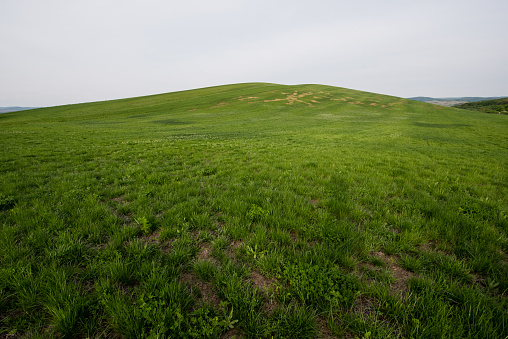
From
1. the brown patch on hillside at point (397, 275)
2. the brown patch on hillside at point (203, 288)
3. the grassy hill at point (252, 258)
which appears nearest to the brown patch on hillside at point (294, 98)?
the grassy hill at point (252, 258)

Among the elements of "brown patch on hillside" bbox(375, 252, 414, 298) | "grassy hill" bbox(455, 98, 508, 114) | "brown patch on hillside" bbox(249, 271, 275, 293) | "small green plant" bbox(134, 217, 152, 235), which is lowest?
"brown patch on hillside" bbox(375, 252, 414, 298)

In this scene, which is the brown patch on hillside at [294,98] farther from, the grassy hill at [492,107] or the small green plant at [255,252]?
the grassy hill at [492,107]

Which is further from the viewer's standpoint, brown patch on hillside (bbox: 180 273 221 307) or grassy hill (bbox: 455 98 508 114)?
grassy hill (bbox: 455 98 508 114)

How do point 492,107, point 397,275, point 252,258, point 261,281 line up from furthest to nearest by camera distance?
point 492,107 → point 252,258 → point 397,275 → point 261,281

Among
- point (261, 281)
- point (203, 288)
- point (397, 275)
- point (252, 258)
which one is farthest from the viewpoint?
point (252, 258)

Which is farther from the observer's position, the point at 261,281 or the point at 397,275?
the point at 397,275

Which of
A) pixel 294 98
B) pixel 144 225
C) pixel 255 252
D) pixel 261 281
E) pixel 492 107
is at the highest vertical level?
pixel 294 98

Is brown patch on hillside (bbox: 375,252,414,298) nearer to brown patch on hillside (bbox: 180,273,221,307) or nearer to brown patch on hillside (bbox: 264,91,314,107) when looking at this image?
brown patch on hillside (bbox: 180,273,221,307)

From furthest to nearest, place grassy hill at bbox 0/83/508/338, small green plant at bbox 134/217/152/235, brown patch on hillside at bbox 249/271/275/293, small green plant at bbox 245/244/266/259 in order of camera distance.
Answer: small green plant at bbox 134/217/152/235 < small green plant at bbox 245/244/266/259 < brown patch on hillside at bbox 249/271/275/293 < grassy hill at bbox 0/83/508/338

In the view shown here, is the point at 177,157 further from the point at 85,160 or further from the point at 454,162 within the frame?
the point at 454,162

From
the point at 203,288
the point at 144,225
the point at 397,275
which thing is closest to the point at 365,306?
the point at 397,275

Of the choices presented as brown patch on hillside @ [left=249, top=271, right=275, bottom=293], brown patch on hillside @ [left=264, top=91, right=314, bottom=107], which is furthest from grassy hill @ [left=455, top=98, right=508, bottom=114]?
brown patch on hillside @ [left=249, top=271, right=275, bottom=293]

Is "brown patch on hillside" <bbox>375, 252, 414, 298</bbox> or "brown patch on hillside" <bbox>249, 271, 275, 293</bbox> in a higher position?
"brown patch on hillside" <bbox>249, 271, 275, 293</bbox>

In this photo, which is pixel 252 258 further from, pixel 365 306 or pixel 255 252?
pixel 365 306
